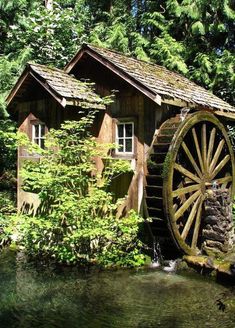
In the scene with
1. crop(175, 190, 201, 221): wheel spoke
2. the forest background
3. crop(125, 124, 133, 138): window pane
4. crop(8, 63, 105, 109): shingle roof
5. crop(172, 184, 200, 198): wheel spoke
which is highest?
the forest background

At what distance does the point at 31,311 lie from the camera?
5891mm

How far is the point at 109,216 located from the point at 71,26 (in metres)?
8.33

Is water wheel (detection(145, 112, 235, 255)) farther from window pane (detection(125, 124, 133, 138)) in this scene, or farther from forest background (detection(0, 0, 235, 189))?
forest background (detection(0, 0, 235, 189))

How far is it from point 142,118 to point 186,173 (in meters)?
1.43

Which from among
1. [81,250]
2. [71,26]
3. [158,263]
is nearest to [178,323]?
[158,263]

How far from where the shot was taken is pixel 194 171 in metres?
8.84

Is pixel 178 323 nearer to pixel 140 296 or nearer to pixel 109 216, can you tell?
pixel 140 296

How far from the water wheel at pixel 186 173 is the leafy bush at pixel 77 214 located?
1.84 feet

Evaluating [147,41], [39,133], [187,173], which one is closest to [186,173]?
[187,173]

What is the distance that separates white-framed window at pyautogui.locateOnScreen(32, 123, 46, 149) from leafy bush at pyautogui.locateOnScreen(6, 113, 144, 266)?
132 cm

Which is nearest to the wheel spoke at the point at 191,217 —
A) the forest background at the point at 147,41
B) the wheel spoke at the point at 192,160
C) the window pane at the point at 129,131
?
the wheel spoke at the point at 192,160

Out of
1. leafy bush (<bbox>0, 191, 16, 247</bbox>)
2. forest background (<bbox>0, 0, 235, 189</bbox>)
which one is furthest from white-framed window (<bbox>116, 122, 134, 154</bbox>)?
forest background (<bbox>0, 0, 235, 189</bbox>)

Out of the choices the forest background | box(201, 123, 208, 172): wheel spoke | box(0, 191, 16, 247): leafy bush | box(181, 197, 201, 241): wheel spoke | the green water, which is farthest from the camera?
the forest background

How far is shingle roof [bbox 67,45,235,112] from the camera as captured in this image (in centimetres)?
812
